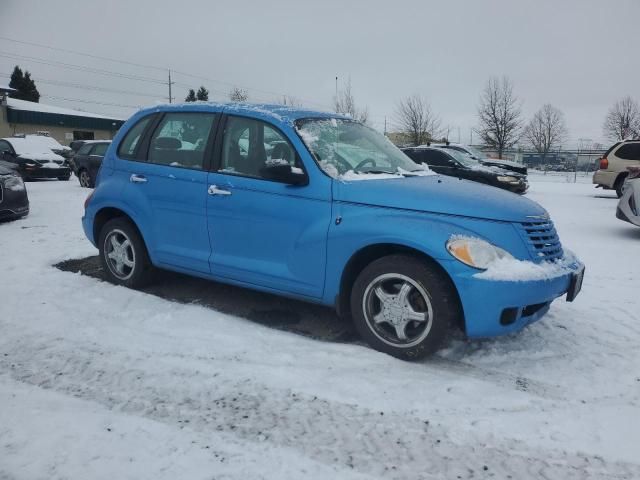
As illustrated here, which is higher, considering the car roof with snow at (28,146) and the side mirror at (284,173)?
the car roof with snow at (28,146)

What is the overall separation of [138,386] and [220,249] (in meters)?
1.45

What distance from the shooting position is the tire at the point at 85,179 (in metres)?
15.4

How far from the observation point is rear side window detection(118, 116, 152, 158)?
15.8 feet

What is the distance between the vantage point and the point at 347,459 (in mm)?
2393

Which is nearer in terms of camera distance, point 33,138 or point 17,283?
point 17,283

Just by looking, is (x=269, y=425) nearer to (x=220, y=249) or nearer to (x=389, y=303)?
(x=389, y=303)

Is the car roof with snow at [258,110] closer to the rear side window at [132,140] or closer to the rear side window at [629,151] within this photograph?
the rear side window at [132,140]

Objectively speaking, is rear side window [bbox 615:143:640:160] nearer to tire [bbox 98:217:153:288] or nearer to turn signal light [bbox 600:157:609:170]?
turn signal light [bbox 600:157:609:170]

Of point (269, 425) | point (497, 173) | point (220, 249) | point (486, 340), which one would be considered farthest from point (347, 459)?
point (497, 173)

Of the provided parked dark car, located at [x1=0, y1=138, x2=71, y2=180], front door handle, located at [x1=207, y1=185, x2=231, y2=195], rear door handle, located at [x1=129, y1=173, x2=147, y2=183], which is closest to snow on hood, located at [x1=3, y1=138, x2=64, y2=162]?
parked dark car, located at [x1=0, y1=138, x2=71, y2=180]

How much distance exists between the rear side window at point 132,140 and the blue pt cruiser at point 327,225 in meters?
0.01

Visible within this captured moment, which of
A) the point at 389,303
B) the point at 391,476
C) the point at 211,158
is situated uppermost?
the point at 211,158

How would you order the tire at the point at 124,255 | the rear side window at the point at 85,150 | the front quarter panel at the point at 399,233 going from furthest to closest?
the rear side window at the point at 85,150, the tire at the point at 124,255, the front quarter panel at the point at 399,233

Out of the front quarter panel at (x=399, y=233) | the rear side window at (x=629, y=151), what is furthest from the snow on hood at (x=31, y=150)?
the rear side window at (x=629, y=151)
